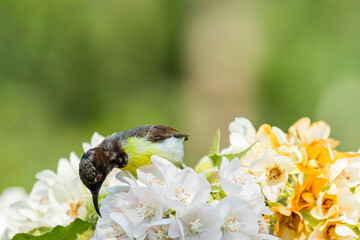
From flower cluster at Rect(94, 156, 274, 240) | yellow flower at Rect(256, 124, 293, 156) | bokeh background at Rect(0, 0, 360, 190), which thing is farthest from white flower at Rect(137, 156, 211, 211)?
bokeh background at Rect(0, 0, 360, 190)

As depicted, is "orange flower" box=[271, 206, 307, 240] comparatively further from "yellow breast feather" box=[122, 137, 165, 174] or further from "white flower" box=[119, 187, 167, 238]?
"yellow breast feather" box=[122, 137, 165, 174]

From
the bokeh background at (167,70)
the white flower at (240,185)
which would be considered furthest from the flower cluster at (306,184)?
the bokeh background at (167,70)

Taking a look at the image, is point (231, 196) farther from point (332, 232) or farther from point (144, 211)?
point (332, 232)

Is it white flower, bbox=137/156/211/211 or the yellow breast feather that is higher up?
white flower, bbox=137/156/211/211

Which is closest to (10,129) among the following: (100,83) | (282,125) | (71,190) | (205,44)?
(100,83)

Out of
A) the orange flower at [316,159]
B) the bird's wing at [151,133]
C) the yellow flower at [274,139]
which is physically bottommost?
the bird's wing at [151,133]

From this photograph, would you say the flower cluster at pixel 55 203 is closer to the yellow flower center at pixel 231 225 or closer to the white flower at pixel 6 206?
the white flower at pixel 6 206

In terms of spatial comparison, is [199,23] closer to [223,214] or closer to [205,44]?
[205,44]
